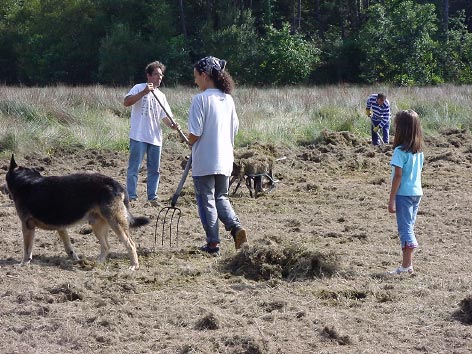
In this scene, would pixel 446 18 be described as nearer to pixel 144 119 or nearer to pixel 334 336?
pixel 144 119

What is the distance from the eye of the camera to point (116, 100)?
817 inches

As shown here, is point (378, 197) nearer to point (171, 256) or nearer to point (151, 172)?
point (151, 172)

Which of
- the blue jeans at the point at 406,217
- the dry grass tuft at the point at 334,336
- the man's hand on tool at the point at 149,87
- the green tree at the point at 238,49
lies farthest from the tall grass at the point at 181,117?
the green tree at the point at 238,49

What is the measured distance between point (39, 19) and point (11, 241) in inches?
1750

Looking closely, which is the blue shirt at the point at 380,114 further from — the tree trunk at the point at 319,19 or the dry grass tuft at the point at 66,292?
the tree trunk at the point at 319,19

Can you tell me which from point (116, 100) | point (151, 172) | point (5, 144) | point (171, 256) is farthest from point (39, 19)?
point (171, 256)

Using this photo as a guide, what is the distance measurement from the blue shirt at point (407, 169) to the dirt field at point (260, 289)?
81 cm

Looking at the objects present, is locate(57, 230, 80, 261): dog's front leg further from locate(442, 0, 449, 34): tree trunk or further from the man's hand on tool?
locate(442, 0, 449, 34): tree trunk

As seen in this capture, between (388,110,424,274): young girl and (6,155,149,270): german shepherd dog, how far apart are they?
265 cm

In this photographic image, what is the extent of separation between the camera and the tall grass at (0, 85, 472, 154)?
1659cm

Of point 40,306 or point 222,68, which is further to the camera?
point 222,68

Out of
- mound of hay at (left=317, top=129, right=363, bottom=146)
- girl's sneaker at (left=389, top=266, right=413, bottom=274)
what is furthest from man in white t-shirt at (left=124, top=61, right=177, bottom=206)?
mound of hay at (left=317, top=129, right=363, bottom=146)

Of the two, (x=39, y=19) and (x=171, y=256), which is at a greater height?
(x=39, y=19)

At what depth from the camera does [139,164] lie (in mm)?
11641
